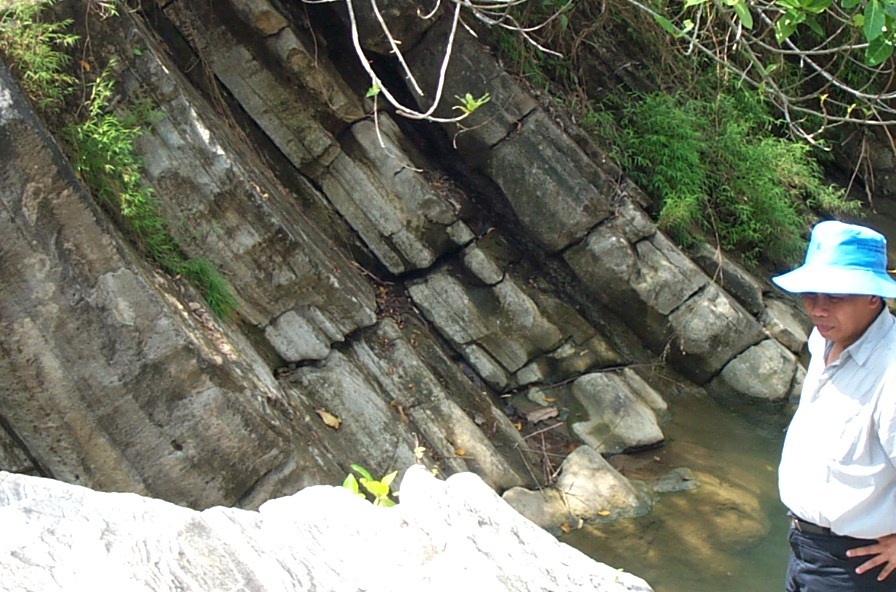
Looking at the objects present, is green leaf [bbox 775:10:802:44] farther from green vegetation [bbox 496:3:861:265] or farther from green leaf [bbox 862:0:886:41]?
green vegetation [bbox 496:3:861:265]

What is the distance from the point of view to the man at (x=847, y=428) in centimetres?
228

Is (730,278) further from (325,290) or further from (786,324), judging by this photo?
(325,290)

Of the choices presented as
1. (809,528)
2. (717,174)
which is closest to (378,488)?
(809,528)

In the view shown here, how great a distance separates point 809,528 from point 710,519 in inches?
119

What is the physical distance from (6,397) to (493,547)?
8.57 feet

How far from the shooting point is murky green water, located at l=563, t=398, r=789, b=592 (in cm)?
487

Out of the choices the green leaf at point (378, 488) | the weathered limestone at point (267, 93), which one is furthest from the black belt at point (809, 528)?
the weathered limestone at point (267, 93)

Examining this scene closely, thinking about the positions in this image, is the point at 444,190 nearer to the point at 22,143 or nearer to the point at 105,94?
the point at 105,94

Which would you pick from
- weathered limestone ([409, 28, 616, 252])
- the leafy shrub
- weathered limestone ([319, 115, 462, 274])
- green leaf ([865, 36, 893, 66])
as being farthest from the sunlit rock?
the leafy shrub

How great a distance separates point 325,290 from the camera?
5297 millimetres

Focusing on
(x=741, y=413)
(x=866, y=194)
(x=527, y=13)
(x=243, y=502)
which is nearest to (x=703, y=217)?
(x=741, y=413)

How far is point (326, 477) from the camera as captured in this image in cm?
434

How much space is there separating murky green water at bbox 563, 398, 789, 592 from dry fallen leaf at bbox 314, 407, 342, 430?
5.01ft

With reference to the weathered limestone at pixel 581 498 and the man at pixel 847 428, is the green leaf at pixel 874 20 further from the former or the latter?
the weathered limestone at pixel 581 498
